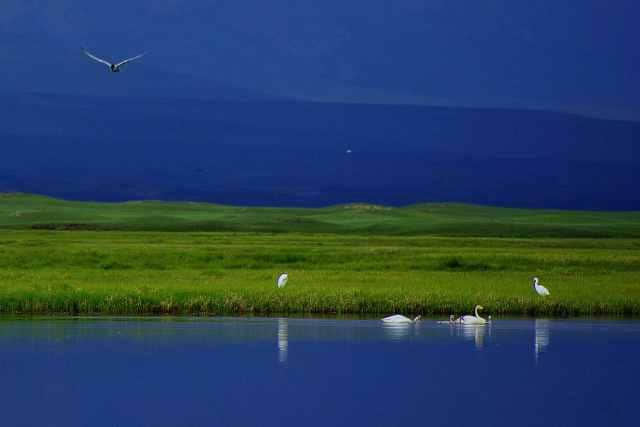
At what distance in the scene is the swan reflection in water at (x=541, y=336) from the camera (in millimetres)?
25844

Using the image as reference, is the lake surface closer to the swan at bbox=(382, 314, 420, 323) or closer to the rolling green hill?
the swan at bbox=(382, 314, 420, 323)

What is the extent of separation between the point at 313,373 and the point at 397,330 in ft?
20.6

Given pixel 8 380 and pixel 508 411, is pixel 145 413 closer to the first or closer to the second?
pixel 8 380

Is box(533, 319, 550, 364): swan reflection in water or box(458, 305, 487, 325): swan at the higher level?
box(458, 305, 487, 325): swan

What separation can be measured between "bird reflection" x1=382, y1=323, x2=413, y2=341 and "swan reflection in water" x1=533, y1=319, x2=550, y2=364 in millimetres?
2890

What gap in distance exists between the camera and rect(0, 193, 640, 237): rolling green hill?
278 ft

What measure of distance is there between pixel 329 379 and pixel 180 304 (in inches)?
419

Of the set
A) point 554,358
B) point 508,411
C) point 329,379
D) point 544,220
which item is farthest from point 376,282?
point 544,220

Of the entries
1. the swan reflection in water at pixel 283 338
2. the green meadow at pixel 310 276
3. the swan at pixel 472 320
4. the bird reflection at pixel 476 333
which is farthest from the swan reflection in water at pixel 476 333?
the swan reflection in water at pixel 283 338

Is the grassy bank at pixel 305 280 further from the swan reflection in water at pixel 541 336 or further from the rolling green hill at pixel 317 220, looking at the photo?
the rolling green hill at pixel 317 220

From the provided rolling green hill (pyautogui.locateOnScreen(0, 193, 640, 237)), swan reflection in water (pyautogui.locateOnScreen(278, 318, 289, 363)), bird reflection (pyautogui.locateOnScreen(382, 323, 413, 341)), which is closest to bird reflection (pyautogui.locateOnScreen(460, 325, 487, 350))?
bird reflection (pyautogui.locateOnScreen(382, 323, 413, 341))

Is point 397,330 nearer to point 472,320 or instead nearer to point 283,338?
point 472,320

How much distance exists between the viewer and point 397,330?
28672 millimetres

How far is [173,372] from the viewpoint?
889 inches
